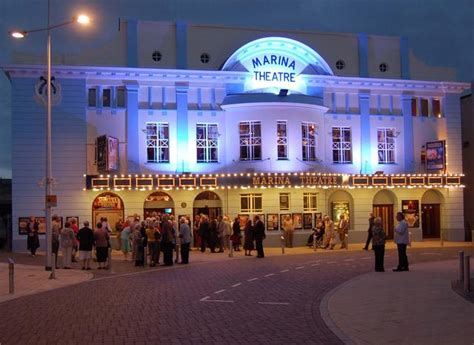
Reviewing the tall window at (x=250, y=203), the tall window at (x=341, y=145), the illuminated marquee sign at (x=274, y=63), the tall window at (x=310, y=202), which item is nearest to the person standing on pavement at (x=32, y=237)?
the tall window at (x=250, y=203)

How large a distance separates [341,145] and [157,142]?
10.8m

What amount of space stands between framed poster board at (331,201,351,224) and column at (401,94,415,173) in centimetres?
439

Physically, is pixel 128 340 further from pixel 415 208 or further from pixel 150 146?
pixel 415 208

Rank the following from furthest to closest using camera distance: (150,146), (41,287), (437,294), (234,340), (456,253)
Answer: (150,146) → (456,253) → (41,287) → (437,294) → (234,340)

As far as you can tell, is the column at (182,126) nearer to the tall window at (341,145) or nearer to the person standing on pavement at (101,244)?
the tall window at (341,145)

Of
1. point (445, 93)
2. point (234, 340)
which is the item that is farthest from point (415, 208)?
point (234, 340)

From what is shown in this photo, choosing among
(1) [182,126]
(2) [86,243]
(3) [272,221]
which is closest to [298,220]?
(3) [272,221]

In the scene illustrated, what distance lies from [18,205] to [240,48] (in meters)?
14.4

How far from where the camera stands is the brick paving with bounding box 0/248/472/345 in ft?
35.3

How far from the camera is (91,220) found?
32.3 m

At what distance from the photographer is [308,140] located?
34719 mm

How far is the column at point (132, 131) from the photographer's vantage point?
33.0m

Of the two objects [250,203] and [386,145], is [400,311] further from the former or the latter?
[386,145]

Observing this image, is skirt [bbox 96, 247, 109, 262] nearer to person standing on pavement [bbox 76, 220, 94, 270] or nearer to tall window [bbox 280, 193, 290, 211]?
person standing on pavement [bbox 76, 220, 94, 270]
